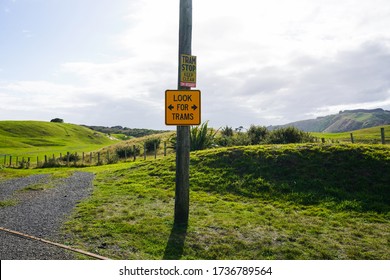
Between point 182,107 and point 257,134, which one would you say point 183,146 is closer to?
point 182,107

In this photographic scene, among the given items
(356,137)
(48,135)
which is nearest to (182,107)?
(356,137)

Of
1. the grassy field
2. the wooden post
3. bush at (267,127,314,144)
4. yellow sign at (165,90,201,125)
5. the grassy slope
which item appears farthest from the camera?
the grassy slope

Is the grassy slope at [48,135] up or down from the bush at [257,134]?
up

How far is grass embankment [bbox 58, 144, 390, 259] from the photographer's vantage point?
20.2 feet

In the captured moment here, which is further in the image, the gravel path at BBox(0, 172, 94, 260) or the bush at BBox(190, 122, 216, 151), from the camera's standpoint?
the bush at BBox(190, 122, 216, 151)

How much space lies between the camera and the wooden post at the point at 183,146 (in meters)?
7.81

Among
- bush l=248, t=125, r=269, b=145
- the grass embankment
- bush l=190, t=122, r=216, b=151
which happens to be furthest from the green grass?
bush l=248, t=125, r=269, b=145

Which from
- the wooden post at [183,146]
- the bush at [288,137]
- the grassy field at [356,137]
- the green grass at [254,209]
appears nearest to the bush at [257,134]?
the bush at [288,137]

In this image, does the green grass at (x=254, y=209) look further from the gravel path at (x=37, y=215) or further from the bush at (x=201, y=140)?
the bush at (x=201, y=140)

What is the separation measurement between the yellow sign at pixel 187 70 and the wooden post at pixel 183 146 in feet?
0.37

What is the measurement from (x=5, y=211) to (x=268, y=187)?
8.81 metres

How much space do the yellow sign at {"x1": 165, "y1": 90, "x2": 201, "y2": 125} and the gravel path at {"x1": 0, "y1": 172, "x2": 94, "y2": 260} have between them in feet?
12.1

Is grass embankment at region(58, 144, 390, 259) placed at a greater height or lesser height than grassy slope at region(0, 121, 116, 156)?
lesser

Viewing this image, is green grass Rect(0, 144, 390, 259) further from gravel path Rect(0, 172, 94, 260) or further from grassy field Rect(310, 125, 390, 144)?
grassy field Rect(310, 125, 390, 144)
